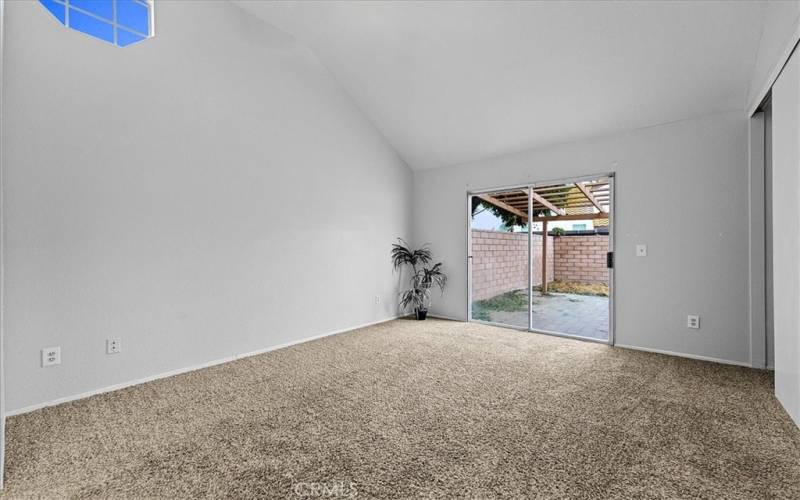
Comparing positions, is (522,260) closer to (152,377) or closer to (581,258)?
(581,258)

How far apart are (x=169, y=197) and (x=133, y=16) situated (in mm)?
1441

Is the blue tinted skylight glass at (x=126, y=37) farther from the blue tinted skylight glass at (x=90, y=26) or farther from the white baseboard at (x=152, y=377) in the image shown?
the white baseboard at (x=152, y=377)

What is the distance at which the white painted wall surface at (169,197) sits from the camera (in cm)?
236

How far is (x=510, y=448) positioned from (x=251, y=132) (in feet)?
11.3

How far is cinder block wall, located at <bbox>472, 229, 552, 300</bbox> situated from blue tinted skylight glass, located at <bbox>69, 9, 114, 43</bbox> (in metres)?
4.26

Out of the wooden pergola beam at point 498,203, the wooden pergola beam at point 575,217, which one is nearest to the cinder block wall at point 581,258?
the wooden pergola beam at point 575,217

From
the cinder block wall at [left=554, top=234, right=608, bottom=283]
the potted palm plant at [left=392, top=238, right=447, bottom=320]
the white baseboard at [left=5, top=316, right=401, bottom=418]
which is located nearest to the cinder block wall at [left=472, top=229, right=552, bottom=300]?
the cinder block wall at [left=554, top=234, right=608, bottom=283]

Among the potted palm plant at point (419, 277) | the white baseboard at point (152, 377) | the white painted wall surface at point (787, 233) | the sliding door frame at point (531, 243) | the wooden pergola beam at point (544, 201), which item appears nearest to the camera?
the white painted wall surface at point (787, 233)

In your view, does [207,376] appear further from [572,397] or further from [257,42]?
[257,42]

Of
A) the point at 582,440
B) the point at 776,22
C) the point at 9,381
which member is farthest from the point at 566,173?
the point at 9,381

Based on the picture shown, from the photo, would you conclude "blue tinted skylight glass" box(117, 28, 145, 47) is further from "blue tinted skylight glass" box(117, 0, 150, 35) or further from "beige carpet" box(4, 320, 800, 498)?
"beige carpet" box(4, 320, 800, 498)

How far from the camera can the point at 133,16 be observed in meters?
2.83

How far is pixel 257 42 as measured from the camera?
3574mm

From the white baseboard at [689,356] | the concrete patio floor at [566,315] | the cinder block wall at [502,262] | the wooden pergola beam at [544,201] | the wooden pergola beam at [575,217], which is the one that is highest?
the wooden pergola beam at [544,201]
